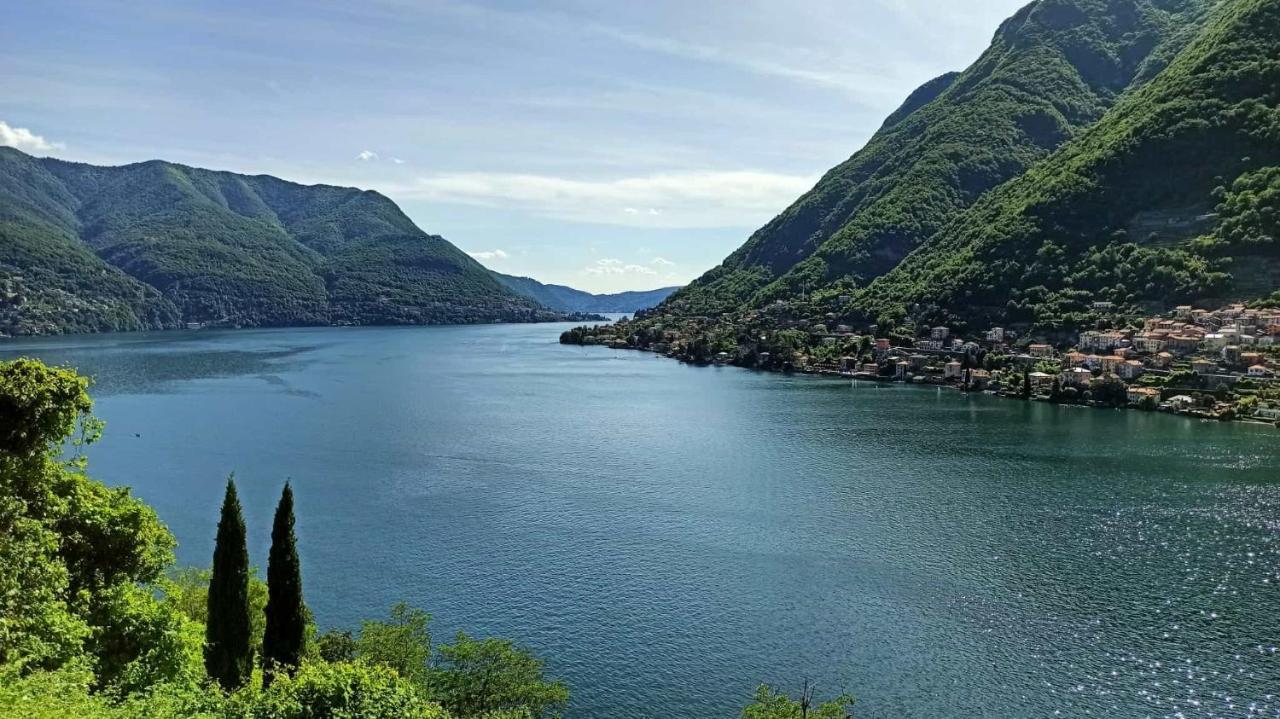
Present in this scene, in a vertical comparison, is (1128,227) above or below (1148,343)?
above

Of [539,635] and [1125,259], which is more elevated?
[1125,259]

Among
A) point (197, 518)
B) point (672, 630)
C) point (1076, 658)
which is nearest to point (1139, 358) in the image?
point (1076, 658)

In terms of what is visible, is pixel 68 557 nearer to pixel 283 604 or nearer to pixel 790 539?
pixel 283 604

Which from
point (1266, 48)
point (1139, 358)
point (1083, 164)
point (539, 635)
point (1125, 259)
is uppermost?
point (1266, 48)

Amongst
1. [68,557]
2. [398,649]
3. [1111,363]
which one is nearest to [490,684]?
[398,649]

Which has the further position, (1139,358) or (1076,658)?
(1139,358)

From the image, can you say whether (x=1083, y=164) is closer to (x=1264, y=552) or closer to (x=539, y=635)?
(x=1264, y=552)

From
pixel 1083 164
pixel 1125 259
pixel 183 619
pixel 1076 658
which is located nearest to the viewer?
pixel 183 619
